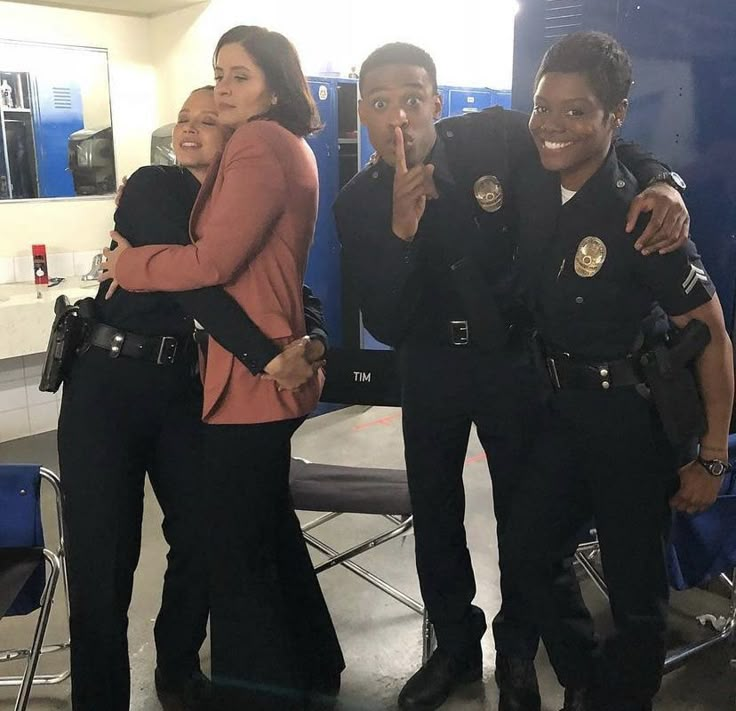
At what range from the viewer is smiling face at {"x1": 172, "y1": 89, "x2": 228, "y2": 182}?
1644 mm

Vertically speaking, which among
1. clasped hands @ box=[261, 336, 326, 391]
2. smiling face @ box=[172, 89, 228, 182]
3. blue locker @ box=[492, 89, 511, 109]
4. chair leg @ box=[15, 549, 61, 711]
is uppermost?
blue locker @ box=[492, 89, 511, 109]

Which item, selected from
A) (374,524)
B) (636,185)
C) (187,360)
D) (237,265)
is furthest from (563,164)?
(374,524)

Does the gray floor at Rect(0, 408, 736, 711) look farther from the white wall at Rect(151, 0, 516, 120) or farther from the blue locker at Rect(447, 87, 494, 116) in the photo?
the blue locker at Rect(447, 87, 494, 116)

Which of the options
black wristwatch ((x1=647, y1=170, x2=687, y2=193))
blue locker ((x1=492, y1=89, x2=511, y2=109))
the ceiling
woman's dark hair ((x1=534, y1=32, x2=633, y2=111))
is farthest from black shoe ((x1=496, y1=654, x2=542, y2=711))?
blue locker ((x1=492, y1=89, x2=511, y2=109))

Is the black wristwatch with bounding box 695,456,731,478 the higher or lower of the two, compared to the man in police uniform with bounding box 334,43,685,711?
lower

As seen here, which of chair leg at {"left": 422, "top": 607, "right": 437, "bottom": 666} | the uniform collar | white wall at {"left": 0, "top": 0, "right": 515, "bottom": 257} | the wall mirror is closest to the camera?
the uniform collar

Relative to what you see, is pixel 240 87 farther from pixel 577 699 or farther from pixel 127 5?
pixel 127 5

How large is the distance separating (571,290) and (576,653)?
0.86m

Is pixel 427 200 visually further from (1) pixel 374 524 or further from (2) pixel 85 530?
(1) pixel 374 524

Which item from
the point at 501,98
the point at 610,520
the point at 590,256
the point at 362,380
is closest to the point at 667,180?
the point at 590,256

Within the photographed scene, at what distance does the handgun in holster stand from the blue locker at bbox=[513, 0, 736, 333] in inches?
→ 37.5

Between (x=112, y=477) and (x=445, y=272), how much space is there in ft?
2.82

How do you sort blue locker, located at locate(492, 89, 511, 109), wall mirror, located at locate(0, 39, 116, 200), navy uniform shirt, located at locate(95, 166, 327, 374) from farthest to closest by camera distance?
blue locker, located at locate(492, 89, 511, 109), wall mirror, located at locate(0, 39, 116, 200), navy uniform shirt, located at locate(95, 166, 327, 374)

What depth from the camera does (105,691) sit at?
1.72 m
